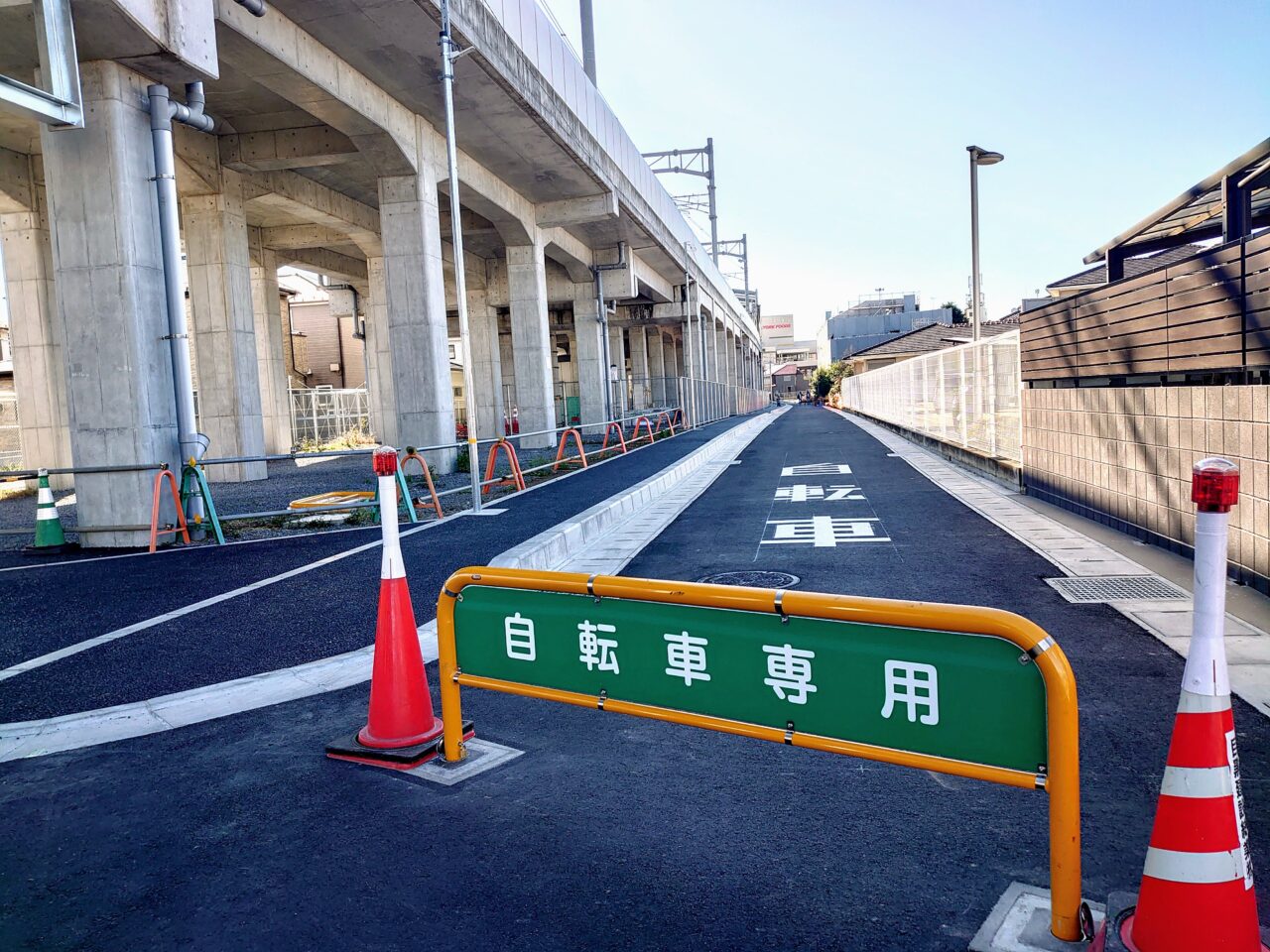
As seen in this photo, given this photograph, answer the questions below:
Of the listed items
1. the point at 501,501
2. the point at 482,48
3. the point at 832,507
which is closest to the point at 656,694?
the point at 832,507

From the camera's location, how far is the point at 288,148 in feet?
61.5

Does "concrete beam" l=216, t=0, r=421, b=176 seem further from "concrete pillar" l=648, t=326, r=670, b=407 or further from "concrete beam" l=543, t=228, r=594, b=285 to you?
"concrete pillar" l=648, t=326, r=670, b=407

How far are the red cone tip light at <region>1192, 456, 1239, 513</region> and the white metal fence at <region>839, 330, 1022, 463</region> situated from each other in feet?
37.8

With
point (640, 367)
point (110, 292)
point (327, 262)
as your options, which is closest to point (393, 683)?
point (110, 292)

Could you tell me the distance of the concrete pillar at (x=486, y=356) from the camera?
129 feet

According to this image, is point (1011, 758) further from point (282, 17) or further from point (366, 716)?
point (282, 17)

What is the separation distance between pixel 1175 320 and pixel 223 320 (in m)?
19.5

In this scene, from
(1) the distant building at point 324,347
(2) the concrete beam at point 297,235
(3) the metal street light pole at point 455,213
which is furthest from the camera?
(1) the distant building at point 324,347

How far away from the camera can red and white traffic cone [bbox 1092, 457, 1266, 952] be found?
2.31 m

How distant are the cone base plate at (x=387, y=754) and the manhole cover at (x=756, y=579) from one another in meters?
3.58

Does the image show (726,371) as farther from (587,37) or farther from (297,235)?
(297,235)

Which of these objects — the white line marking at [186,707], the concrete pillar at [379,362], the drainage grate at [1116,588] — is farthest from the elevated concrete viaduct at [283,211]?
the drainage grate at [1116,588]

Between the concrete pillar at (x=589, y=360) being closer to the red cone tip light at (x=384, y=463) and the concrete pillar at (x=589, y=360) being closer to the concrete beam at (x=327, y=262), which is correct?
the concrete beam at (x=327, y=262)

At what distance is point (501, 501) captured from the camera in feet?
46.9
